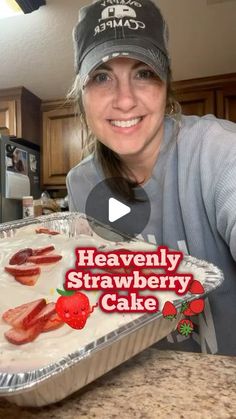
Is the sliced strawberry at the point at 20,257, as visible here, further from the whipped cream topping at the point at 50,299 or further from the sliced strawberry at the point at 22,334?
the sliced strawberry at the point at 22,334

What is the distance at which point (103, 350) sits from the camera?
1.13 feet

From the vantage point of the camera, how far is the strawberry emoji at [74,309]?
41cm

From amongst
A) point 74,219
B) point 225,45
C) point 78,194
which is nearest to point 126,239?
point 74,219

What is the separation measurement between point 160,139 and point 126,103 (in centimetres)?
11

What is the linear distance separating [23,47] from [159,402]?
2.02 meters

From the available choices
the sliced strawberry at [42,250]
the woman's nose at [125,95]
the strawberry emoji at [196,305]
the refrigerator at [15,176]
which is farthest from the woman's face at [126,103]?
the refrigerator at [15,176]

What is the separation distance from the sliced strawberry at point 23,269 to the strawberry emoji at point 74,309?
11 cm

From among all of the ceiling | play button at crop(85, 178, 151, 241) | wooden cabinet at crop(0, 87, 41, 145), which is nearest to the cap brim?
Answer: play button at crop(85, 178, 151, 241)

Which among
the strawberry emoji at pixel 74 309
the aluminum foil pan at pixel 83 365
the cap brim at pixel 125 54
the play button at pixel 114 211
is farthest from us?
the play button at pixel 114 211

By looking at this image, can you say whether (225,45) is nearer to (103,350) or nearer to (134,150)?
(134,150)

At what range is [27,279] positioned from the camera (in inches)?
20.8

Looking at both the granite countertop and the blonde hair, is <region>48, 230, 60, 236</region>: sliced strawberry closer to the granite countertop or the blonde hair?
the blonde hair

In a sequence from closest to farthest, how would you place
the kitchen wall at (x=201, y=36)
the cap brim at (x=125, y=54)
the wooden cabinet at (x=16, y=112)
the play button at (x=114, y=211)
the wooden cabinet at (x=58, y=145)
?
the cap brim at (x=125, y=54)
the play button at (x=114, y=211)
the kitchen wall at (x=201, y=36)
the wooden cabinet at (x=16, y=112)
the wooden cabinet at (x=58, y=145)

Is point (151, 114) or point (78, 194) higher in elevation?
point (151, 114)
